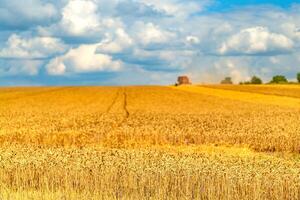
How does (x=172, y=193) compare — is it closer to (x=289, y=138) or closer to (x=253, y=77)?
(x=289, y=138)

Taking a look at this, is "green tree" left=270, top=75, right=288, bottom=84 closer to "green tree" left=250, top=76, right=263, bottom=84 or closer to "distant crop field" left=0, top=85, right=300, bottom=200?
"green tree" left=250, top=76, right=263, bottom=84

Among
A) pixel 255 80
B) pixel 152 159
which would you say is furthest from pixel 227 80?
pixel 152 159

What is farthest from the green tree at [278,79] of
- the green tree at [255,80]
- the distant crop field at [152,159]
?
the distant crop field at [152,159]

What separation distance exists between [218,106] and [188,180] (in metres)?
38.5

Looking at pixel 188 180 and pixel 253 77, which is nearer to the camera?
pixel 188 180

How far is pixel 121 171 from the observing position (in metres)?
17.0

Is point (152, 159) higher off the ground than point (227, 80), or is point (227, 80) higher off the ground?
point (227, 80)

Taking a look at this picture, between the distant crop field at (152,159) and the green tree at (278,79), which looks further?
the green tree at (278,79)

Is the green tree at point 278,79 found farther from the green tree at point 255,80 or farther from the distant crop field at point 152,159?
the distant crop field at point 152,159

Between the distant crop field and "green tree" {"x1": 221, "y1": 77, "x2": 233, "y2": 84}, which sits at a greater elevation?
"green tree" {"x1": 221, "y1": 77, "x2": 233, "y2": 84}

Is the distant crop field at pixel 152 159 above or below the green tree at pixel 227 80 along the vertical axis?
below

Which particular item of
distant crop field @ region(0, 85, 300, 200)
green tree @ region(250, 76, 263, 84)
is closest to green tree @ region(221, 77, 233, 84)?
green tree @ region(250, 76, 263, 84)

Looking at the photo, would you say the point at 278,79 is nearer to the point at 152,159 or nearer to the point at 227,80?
the point at 227,80

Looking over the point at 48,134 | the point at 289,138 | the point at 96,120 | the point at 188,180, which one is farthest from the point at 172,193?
the point at 96,120
